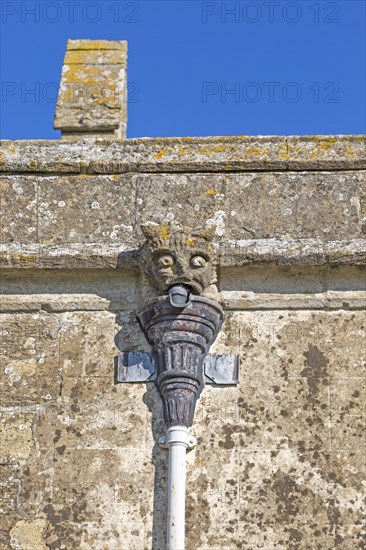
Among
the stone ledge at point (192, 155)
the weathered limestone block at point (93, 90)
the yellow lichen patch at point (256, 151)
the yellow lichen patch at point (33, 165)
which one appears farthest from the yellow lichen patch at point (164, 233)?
the weathered limestone block at point (93, 90)

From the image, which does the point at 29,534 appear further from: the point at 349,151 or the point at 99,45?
the point at 99,45

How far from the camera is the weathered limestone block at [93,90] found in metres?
8.08

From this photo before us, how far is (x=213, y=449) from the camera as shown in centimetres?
651

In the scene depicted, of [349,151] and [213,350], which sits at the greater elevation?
[349,151]

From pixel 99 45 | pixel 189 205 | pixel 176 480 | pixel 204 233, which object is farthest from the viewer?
pixel 99 45

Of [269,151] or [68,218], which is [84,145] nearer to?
[68,218]

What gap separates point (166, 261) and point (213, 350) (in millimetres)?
529

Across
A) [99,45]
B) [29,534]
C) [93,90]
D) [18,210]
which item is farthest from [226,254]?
[99,45]

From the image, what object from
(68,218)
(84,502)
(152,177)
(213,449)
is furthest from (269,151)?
(84,502)

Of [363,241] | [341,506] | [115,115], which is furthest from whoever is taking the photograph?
[115,115]

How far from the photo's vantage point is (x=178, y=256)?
6.66 m

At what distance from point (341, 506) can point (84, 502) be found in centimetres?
125

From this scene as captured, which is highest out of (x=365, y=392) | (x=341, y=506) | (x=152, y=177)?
(x=152, y=177)

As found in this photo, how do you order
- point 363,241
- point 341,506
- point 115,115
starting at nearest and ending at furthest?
1. point 341,506
2. point 363,241
3. point 115,115
